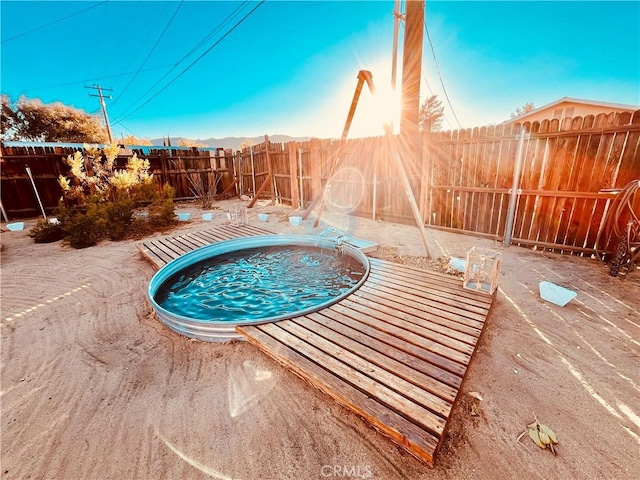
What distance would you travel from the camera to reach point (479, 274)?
127 inches

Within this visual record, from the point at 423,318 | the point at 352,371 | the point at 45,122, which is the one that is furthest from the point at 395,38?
the point at 45,122

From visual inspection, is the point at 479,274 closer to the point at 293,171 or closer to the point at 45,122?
the point at 293,171

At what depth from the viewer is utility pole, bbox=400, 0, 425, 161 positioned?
5.67 m

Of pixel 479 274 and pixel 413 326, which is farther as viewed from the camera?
pixel 479 274

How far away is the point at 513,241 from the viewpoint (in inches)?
203

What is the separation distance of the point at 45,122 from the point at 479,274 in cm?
3119

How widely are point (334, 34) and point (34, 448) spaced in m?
13.8

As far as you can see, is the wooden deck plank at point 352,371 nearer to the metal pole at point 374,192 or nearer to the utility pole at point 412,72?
the metal pole at point 374,192

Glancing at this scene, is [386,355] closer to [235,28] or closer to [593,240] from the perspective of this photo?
[593,240]

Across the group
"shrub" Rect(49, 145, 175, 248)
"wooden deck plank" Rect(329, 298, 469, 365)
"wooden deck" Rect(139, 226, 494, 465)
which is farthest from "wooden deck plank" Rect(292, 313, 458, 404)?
"shrub" Rect(49, 145, 175, 248)

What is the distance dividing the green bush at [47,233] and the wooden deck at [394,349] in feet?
23.3

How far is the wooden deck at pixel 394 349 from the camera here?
168cm

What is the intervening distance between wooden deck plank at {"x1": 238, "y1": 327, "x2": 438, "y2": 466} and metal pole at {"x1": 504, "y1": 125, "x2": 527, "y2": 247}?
4.95m

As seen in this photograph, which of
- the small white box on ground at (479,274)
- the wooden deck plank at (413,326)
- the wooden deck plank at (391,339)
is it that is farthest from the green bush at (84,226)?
the small white box on ground at (479,274)
